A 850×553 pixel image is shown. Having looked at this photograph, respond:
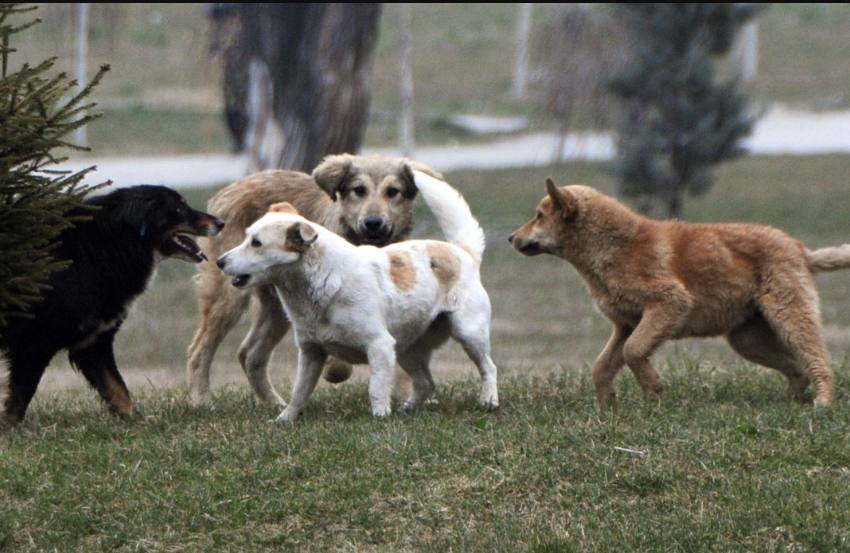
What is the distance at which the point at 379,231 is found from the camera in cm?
874

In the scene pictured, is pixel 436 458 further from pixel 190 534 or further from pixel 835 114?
pixel 835 114

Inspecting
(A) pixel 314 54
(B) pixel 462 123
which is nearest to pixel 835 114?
(B) pixel 462 123

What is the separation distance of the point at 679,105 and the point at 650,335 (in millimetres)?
17100

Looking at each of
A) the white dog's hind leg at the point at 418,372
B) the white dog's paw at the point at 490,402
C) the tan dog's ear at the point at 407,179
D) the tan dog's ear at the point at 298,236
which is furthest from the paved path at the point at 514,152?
the tan dog's ear at the point at 298,236

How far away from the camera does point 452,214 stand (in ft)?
26.5

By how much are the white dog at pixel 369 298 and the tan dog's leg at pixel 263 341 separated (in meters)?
1.27

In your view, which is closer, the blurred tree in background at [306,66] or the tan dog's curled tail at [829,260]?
the tan dog's curled tail at [829,260]

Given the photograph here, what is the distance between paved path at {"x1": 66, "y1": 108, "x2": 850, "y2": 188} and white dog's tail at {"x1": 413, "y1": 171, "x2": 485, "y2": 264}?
684 inches

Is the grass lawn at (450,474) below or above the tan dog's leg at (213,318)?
above

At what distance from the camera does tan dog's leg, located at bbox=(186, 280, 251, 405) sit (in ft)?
29.4

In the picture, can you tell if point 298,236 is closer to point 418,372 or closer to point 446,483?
point 418,372

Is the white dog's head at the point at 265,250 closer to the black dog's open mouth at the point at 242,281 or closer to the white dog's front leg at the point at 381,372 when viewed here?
the black dog's open mouth at the point at 242,281

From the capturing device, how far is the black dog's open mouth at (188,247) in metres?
7.85

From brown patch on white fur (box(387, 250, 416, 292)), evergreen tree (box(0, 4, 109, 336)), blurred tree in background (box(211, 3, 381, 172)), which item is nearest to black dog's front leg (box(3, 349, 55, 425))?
evergreen tree (box(0, 4, 109, 336))
